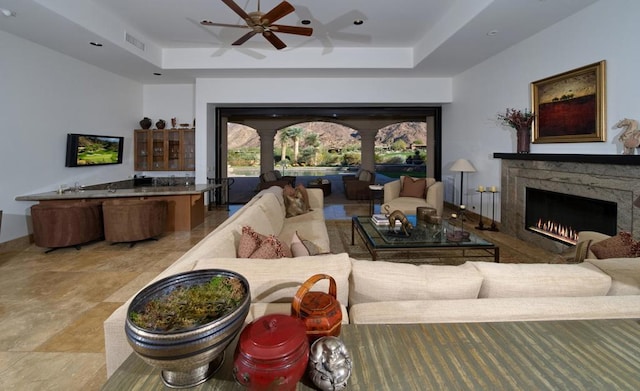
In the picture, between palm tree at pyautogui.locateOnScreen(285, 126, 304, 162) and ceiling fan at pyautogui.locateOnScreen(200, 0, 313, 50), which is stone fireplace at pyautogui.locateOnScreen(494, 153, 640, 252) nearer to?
ceiling fan at pyautogui.locateOnScreen(200, 0, 313, 50)

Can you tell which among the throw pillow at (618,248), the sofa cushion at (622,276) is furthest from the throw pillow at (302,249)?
the throw pillow at (618,248)

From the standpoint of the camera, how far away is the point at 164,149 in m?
7.37

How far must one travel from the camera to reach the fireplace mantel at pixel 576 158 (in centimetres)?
329

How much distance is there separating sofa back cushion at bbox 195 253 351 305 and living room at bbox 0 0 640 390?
3.11 metres

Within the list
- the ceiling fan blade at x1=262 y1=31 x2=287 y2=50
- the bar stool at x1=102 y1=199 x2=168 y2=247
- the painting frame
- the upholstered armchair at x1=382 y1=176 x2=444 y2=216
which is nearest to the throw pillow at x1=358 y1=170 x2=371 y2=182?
the upholstered armchair at x1=382 y1=176 x2=444 y2=216

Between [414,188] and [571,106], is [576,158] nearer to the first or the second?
[571,106]

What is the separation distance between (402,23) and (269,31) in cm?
230

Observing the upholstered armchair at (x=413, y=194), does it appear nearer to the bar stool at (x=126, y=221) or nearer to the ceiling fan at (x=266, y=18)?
the ceiling fan at (x=266, y=18)

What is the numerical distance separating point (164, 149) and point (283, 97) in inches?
117

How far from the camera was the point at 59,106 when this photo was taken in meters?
5.19

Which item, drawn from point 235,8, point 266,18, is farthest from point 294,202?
point 235,8

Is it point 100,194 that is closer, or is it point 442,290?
point 442,290

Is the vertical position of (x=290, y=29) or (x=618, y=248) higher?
(x=290, y=29)

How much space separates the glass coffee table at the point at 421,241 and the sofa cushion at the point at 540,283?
5.95ft
